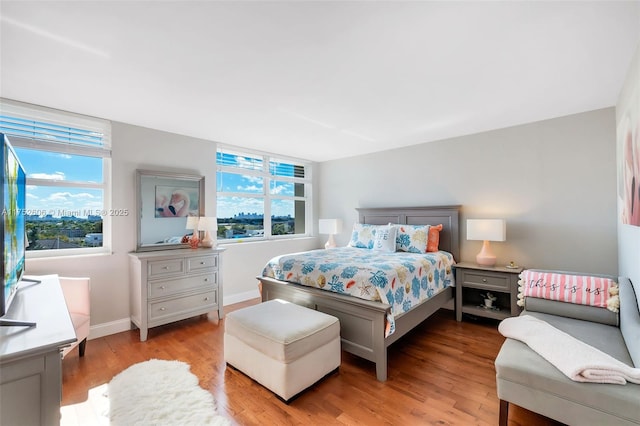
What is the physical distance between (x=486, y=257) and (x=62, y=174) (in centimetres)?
488

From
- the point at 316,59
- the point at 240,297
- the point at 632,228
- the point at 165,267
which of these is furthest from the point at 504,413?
the point at 240,297

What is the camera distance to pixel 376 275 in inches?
96.2

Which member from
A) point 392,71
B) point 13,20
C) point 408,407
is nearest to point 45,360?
point 13,20

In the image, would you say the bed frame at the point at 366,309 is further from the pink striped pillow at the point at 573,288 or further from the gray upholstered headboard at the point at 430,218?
the pink striped pillow at the point at 573,288

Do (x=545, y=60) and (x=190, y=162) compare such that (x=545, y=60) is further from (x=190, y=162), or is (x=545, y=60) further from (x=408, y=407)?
(x=190, y=162)

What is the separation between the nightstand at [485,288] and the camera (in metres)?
3.21

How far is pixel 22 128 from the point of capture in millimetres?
2746

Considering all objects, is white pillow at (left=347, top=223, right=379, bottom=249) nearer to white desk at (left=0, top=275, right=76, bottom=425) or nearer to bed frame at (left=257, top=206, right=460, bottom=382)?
bed frame at (left=257, top=206, right=460, bottom=382)

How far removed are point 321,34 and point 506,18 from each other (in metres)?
1.06

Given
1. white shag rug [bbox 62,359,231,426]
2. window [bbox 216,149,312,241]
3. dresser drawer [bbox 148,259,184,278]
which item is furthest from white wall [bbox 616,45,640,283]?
window [bbox 216,149,312,241]

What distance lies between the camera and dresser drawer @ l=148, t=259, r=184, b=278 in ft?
10.1

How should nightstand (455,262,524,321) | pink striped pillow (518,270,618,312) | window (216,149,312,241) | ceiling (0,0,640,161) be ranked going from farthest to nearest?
window (216,149,312,241) → nightstand (455,262,524,321) → pink striped pillow (518,270,618,312) → ceiling (0,0,640,161)

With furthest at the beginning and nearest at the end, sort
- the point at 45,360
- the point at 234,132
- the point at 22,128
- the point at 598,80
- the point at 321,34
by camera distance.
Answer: the point at 234,132
the point at 22,128
the point at 598,80
the point at 321,34
the point at 45,360

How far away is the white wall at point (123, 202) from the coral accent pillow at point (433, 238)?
10.1 ft
